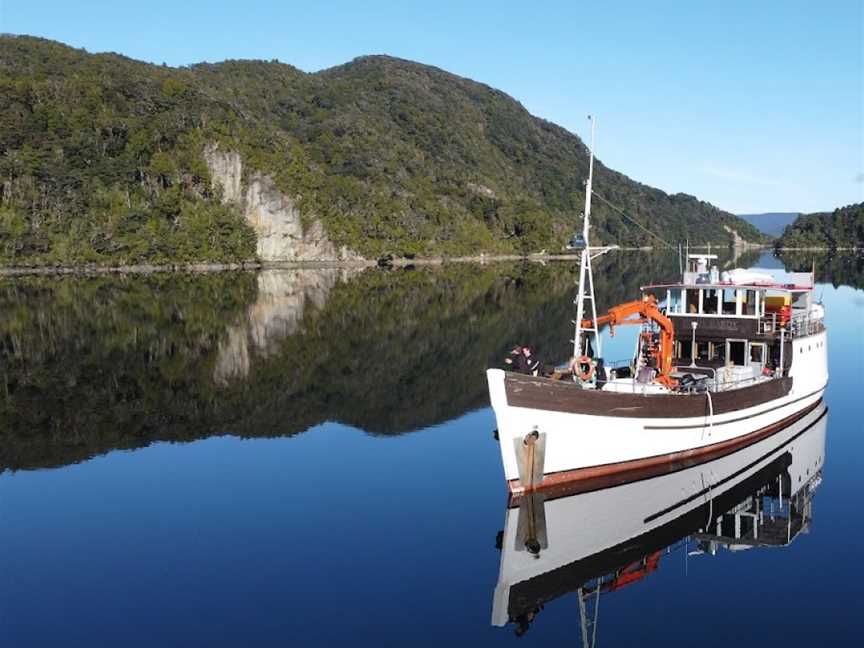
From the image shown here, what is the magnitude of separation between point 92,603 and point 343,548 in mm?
5367

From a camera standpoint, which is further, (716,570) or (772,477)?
(772,477)

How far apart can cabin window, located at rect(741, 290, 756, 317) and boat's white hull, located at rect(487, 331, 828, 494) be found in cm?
393

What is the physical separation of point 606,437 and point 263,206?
136237 mm

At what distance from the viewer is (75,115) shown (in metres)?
147

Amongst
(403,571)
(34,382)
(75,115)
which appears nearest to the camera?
(403,571)

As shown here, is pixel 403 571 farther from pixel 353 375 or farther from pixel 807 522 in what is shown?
pixel 353 375

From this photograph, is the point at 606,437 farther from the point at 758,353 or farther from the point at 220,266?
the point at 220,266

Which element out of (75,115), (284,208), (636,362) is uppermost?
(75,115)

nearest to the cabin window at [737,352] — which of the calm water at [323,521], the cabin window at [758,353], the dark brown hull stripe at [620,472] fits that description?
the cabin window at [758,353]

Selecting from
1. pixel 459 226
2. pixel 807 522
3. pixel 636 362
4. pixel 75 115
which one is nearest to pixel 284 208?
pixel 75 115

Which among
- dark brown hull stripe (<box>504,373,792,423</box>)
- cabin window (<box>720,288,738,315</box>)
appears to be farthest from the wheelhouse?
dark brown hull stripe (<box>504,373,792,423</box>)

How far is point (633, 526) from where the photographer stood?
67.9ft

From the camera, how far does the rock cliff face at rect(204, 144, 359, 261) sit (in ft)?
497

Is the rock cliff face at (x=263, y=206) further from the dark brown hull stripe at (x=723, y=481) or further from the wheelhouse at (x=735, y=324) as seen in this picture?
the dark brown hull stripe at (x=723, y=481)
